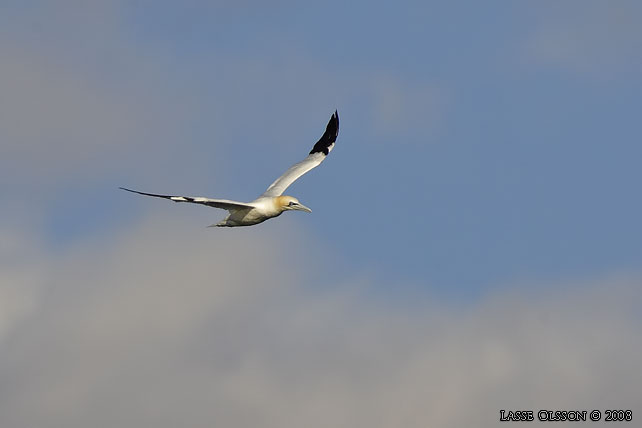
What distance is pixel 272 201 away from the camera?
52062 mm

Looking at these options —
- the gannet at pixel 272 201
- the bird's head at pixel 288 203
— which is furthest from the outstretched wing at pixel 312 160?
the bird's head at pixel 288 203

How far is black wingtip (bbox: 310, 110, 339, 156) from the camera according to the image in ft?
202

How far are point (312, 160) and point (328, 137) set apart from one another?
8.37 feet

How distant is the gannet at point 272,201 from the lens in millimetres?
48406

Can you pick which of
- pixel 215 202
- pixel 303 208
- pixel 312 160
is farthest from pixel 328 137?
pixel 215 202

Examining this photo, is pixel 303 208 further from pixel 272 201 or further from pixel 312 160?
pixel 312 160

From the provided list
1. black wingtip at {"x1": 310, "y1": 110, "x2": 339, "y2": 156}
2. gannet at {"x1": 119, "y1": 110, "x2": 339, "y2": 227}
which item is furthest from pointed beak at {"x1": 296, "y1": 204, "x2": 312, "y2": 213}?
black wingtip at {"x1": 310, "y1": 110, "x2": 339, "y2": 156}

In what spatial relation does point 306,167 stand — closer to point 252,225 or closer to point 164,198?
point 252,225

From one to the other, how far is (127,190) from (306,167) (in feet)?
64.5

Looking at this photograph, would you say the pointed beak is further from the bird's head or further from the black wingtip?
the black wingtip

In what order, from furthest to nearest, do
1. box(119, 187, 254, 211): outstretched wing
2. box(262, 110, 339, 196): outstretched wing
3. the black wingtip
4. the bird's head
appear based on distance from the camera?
the black wingtip, box(262, 110, 339, 196): outstretched wing, the bird's head, box(119, 187, 254, 211): outstretched wing

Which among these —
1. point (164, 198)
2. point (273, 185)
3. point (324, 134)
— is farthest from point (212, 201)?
point (324, 134)

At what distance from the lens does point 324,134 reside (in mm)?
62969

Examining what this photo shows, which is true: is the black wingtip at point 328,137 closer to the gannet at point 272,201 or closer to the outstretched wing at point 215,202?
the gannet at point 272,201
